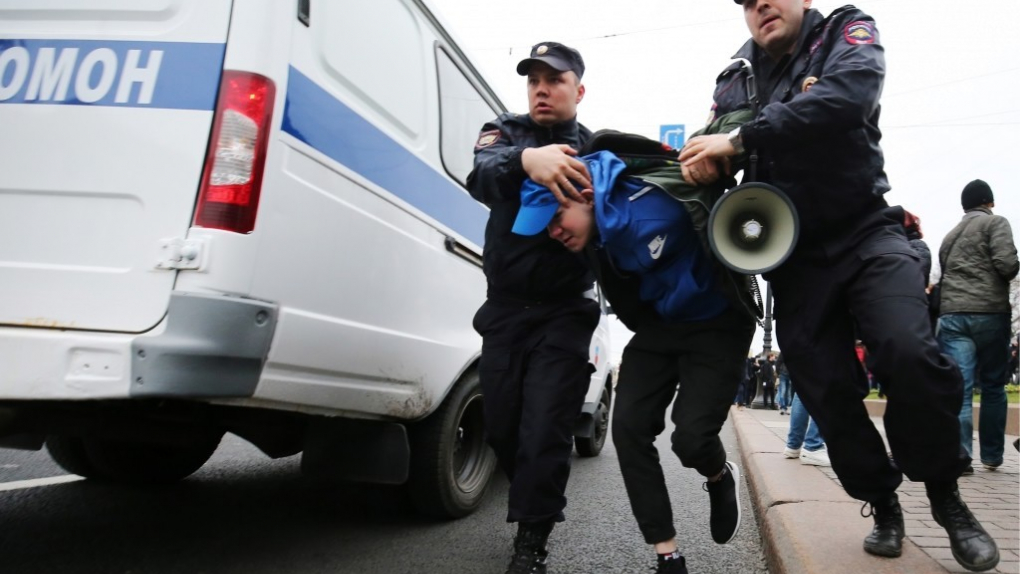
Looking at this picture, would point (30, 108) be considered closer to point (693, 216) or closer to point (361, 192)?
point (361, 192)

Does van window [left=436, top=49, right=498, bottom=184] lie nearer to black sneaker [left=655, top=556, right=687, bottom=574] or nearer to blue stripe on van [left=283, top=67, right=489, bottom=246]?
blue stripe on van [left=283, top=67, right=489, bottom=246]

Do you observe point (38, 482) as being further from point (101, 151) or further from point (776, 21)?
point (776, 21)

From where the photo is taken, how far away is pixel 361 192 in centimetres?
246

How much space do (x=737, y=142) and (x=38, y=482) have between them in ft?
11.7

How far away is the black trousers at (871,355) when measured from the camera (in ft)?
6.39

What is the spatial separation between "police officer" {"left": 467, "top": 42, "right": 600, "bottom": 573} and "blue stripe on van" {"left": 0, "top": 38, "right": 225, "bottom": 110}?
2.98 feet

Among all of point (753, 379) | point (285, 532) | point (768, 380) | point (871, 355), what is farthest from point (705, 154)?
point (753, 379)

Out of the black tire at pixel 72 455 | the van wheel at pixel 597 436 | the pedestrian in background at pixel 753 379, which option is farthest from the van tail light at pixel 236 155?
the pedestrian in background at pixel 753 379

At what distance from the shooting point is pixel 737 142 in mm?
1990

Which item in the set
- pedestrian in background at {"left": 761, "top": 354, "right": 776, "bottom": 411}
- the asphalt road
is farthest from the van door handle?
pedestrian in background at {"left": 761, "top": 354, "right": 776, "bottom": 411}

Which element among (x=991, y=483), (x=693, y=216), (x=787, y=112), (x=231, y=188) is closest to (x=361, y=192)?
(x=231, y=188)

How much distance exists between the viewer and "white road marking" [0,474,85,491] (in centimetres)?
337

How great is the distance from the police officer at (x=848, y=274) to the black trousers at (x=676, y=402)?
0.20m

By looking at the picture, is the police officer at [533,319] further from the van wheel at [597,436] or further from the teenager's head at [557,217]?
the van wheel at [597,436]
